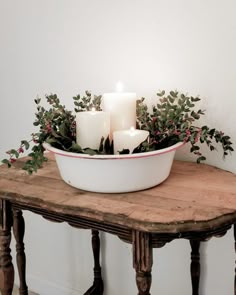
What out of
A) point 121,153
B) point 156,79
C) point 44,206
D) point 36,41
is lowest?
A: point 44,206

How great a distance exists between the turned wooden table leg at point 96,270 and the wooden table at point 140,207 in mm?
374

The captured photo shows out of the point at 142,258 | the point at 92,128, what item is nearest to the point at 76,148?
the point at 92,128

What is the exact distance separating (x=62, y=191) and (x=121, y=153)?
0.57 feet

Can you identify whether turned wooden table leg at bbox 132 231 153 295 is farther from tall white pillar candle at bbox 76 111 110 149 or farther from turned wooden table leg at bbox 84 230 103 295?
turned wooden table leg at bbox 84 230 103 295

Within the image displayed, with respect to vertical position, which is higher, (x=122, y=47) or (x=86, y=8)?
(x=86, y=8)

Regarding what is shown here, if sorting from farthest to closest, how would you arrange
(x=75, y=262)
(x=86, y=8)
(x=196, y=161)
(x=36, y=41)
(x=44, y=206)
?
(x=75, y=262)
(x=36, y=41)
(x=86, y=8)
(x=196, y=161)
(x=44, y=206)

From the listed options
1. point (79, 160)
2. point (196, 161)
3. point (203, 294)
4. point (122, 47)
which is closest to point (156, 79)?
point (122, 47)

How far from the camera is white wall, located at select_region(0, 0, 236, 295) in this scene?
44.6 inches

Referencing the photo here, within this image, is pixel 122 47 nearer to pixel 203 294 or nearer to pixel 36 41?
pixel 36 41

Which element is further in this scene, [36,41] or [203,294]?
[36,41]

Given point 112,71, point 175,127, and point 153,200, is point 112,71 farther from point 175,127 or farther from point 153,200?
point 153,200

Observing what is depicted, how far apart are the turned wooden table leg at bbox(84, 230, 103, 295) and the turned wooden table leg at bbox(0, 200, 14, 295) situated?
1.28ft

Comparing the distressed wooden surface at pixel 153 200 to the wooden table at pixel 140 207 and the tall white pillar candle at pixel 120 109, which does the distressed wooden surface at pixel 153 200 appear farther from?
the tall white pillar candle at pixel 120 109

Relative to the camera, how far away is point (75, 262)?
1.55 meters
